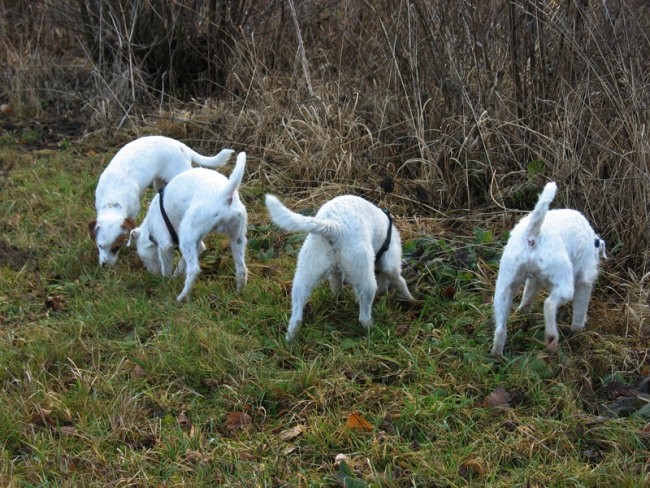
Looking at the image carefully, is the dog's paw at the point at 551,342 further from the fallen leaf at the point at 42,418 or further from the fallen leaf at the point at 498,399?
the fallen leaf at the point at 42,418

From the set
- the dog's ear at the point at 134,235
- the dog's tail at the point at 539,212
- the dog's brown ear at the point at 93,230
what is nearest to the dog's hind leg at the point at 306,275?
the dog's tail at the point at 539,212

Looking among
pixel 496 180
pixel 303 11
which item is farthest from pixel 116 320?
pixel 303 11

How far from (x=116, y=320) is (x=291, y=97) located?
3.77 m

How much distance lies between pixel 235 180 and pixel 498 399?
2076 millimetres

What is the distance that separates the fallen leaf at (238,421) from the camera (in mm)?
3840

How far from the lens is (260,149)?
7.88 metres

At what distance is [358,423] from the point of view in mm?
3789

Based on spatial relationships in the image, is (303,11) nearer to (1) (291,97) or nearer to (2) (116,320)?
(1) (291,97)

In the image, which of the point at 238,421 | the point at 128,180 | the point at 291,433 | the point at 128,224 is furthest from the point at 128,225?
the point at 291,433

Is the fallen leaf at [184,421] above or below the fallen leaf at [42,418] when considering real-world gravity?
above

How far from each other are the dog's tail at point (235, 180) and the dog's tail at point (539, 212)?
1847mm

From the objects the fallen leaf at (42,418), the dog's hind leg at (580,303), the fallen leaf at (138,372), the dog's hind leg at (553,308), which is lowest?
the fallen leaf at (138,372)

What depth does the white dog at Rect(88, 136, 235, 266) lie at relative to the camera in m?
5.83

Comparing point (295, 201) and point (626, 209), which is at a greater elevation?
point (626, 209)
